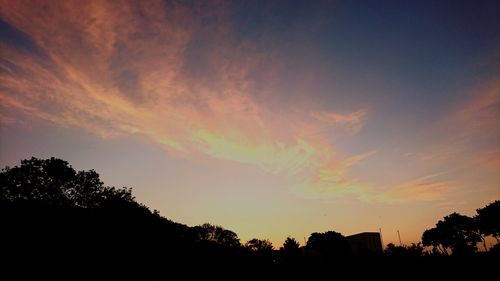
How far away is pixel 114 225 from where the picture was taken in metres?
28.2

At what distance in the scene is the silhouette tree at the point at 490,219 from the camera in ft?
227

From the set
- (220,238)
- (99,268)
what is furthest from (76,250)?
(220,238)

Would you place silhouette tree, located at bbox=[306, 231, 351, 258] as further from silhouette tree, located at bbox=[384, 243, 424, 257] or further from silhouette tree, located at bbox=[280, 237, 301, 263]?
silhouette tree, located at bbox=[384, 243, 424, 257]

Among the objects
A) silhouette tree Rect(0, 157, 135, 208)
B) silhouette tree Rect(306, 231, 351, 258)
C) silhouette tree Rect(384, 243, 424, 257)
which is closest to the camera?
silhouette tree Rect(384, 243, 424, 257)

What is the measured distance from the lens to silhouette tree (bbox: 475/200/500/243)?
69250 mm

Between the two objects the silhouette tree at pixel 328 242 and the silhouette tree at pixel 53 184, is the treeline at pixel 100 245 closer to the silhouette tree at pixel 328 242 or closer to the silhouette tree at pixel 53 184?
the silhouette tree at pixel 53 184

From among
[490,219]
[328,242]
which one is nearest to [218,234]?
[328,242]

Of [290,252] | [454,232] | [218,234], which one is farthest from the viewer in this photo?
[218,234]

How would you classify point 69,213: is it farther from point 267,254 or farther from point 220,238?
point 220,238

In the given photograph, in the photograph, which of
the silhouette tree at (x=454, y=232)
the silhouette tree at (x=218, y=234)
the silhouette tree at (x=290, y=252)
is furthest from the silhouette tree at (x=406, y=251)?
the silhouette tree at (x=218, y=234)

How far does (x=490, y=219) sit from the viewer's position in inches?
2771

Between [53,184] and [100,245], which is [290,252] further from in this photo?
[53,184]

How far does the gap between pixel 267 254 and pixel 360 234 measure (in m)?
89.0


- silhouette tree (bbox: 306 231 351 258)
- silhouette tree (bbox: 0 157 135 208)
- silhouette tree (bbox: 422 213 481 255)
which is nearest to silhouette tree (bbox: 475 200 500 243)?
silhouette tree (bbox: 422 213 481 255)
